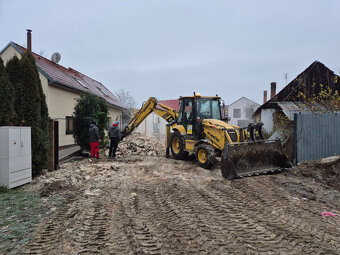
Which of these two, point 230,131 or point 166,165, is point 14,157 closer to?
point 166,165

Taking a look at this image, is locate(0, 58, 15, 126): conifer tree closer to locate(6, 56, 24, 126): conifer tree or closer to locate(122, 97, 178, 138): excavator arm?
locate(6, 56, 24, 126): conifer tree

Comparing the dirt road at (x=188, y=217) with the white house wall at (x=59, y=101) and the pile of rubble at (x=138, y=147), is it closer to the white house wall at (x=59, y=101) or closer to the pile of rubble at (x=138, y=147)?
the pile of rubble at (x=138, y=147)

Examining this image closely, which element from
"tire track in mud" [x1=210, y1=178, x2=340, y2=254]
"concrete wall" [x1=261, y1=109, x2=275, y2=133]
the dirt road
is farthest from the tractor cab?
"concrete wall" [x1=261, y1=109, x2=275, y2=133]

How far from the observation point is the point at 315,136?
28.9 ft

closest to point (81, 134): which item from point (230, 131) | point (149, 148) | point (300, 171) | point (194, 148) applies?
point (149, 148)

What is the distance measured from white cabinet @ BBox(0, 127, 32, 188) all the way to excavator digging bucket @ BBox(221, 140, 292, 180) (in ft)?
17.7

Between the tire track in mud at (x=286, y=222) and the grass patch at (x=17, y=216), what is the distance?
11.5ft

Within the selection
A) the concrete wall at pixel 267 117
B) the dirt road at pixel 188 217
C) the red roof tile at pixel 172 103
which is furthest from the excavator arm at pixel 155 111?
the red roof tile at pixel 172 103

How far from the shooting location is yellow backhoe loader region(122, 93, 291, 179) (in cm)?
738

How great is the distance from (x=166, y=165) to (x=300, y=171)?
14.8 feet

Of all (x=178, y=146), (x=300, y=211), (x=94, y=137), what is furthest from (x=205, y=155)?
(x=94, y=137)

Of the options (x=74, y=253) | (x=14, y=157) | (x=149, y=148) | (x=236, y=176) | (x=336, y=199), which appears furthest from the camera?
(x=149, y=148)

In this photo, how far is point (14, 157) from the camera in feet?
20.5

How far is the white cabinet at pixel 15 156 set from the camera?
6031 mm
